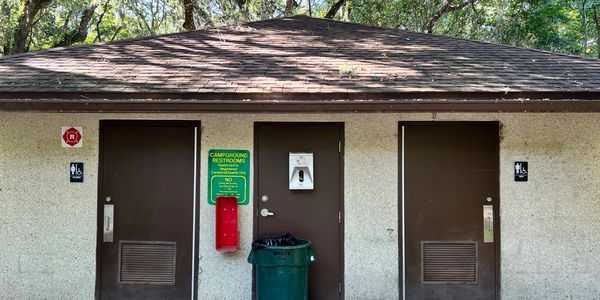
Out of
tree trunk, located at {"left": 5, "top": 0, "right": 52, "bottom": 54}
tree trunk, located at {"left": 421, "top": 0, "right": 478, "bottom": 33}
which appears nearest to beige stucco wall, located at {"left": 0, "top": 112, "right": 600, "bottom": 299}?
tree trunk, located at {"left": 5, "top": 0, "right": 52, "bottom": 54}

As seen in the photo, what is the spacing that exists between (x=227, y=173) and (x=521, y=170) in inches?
140

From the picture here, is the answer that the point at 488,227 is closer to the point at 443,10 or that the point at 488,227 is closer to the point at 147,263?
the point at 147,263

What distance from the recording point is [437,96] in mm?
5254

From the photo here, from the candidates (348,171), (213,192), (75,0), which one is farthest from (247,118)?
(75,0)

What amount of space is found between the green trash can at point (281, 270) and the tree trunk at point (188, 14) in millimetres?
9838

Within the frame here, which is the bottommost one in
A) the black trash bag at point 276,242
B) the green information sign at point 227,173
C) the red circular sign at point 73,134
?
the black trash bag at point 276,242

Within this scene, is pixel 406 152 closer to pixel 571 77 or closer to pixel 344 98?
pixel 344 98

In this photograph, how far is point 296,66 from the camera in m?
6.27

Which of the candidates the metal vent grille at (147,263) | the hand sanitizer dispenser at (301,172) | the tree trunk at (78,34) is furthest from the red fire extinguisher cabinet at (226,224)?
the tree trunk at (78,34)

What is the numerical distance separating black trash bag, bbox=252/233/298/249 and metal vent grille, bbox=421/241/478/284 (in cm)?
160

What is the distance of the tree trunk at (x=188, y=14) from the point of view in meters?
13.9

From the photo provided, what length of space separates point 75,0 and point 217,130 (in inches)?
503

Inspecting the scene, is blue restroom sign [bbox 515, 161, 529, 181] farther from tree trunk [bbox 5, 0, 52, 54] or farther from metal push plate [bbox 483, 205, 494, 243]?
tree trunk [bbox 5, 0, 52, 54]

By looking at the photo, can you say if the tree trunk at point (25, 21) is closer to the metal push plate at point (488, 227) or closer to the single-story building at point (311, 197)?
the single-story building at point (311, 197)
